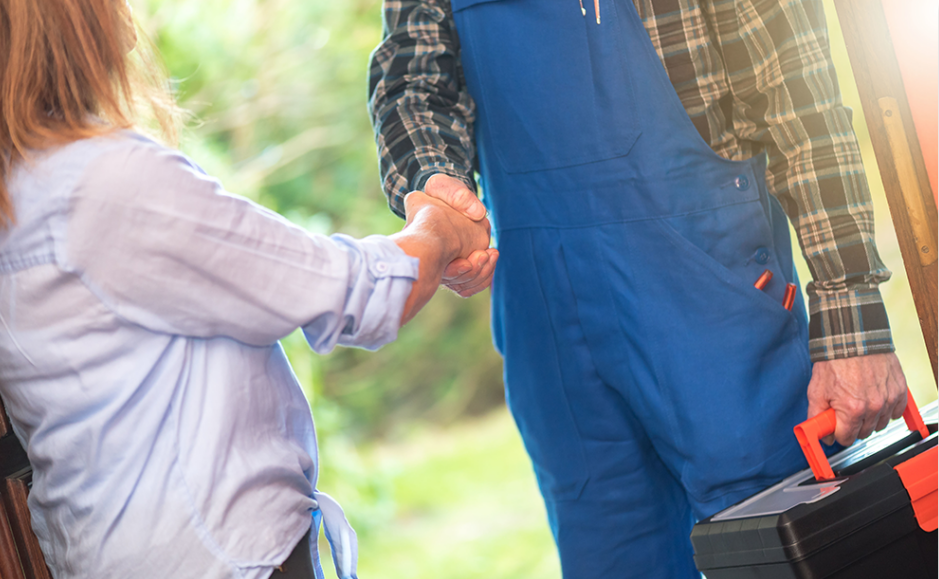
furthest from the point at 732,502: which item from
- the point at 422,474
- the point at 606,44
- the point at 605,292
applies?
the point at 422,474

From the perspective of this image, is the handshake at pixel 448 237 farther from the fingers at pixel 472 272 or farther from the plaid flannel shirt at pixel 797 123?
the plaid flannel shirt at pixel 797 123

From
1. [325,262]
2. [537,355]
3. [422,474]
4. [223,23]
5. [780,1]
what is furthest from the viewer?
[422,474]

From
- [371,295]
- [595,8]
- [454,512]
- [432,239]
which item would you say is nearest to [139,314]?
[371,295]

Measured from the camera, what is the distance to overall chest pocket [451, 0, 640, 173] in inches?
48.6

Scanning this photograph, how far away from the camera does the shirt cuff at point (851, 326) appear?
1.16 m

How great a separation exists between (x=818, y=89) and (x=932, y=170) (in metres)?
0.21

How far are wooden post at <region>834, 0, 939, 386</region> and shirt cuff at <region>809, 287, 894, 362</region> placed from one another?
92 mm

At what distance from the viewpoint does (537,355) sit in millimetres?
1377

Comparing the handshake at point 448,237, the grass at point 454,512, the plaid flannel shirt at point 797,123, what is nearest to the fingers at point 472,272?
the handshake at point 448,237

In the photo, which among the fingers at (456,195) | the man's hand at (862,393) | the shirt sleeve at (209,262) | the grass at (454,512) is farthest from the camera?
the grass at (454,512)

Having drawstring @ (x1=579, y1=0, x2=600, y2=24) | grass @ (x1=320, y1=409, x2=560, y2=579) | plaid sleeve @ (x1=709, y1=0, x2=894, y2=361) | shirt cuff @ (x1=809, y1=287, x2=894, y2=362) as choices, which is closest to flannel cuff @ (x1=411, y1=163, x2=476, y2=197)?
drawstring @ (x1=579, y1=0, x2=600, y2=24)

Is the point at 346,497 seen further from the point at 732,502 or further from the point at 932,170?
the point at 932,170

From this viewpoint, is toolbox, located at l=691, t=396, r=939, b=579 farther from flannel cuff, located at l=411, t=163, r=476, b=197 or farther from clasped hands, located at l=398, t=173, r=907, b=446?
flannel cuff, located at l=411, t=163, r=476, b=197

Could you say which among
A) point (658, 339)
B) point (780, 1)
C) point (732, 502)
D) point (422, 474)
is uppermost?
point (780, 1)
